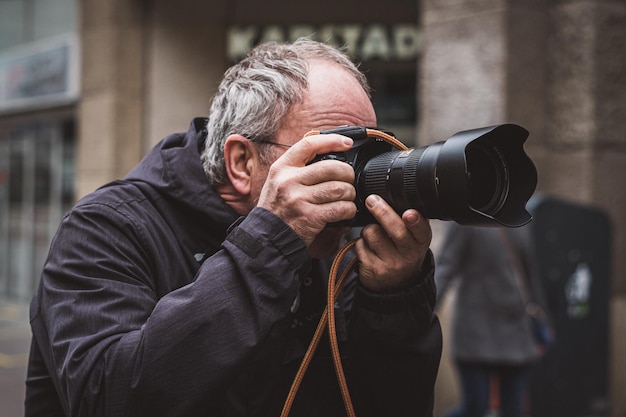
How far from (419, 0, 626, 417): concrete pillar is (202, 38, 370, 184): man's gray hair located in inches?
146

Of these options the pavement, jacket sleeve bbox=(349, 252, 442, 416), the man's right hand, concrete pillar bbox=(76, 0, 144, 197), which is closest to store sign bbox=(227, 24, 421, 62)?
concrete pillar bbox=(76, 0, 144, 197)

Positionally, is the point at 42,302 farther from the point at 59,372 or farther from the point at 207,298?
the point at 207,298

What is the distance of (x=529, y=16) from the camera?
17.8ft

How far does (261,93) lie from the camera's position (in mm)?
1747

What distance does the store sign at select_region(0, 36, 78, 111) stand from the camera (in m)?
9.26

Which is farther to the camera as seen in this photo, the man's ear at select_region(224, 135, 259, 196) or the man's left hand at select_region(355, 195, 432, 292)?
the man's ear at select_region(224, 135, 259, 196)

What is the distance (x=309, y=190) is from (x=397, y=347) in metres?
0.42

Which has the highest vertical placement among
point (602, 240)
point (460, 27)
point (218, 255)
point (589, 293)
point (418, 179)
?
point (460, 27)

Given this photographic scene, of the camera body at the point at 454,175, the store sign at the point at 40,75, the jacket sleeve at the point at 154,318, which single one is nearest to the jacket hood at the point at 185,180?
the jacket sleeve at the point at 154,318

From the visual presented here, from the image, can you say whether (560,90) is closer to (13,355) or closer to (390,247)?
(390,247)

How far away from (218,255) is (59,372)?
1.15 feet

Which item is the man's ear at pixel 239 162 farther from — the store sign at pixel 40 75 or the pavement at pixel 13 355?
the store sign at pixel 40 75

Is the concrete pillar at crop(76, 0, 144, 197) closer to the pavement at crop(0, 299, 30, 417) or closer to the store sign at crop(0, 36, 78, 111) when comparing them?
the store sign at crop(0, 36, 78, 111)

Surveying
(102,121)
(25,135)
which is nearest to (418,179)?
(102,121)
